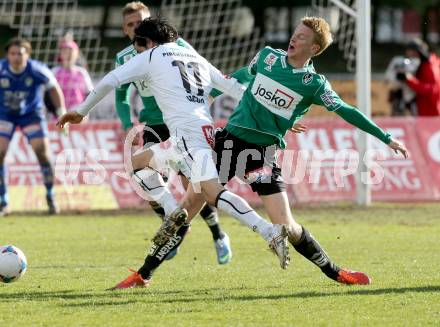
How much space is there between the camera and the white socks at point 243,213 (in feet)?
23.8

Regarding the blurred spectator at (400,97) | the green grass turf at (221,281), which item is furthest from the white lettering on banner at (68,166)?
the blurred spectator at (400,97)

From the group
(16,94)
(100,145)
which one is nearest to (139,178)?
(16,94)

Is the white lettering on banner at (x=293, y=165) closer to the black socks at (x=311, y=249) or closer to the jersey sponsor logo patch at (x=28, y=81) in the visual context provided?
the jersey sponsor logo patch at (x=28, y=81)

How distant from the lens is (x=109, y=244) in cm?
1168

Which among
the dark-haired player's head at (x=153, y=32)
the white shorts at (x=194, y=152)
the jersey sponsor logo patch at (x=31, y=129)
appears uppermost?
the dark-haired player's head at (x=153, y=32)

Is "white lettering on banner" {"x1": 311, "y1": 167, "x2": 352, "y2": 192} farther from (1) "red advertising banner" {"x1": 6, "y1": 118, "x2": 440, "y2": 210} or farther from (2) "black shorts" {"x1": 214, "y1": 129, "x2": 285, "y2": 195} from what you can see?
(2) "black shorts" {"x1": 214, "y1": 129, "x2": 285, "y2": 195}

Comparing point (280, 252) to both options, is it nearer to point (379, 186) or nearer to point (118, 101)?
point (118, 101)

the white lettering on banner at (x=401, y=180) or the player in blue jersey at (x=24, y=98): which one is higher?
the player in blue jersey at (x=24, y=98)

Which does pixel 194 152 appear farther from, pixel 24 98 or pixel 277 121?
pixel 24 98

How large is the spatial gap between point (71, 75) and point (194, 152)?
32.1 feet

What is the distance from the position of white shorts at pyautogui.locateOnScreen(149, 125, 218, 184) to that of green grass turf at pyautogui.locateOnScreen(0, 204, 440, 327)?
3.06 ft

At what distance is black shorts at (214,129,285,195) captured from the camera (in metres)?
7.81

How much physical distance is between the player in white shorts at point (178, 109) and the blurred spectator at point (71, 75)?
8.80m

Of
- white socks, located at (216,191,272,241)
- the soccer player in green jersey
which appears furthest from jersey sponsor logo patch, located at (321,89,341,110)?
white socks, located at (216,191,272,241)
